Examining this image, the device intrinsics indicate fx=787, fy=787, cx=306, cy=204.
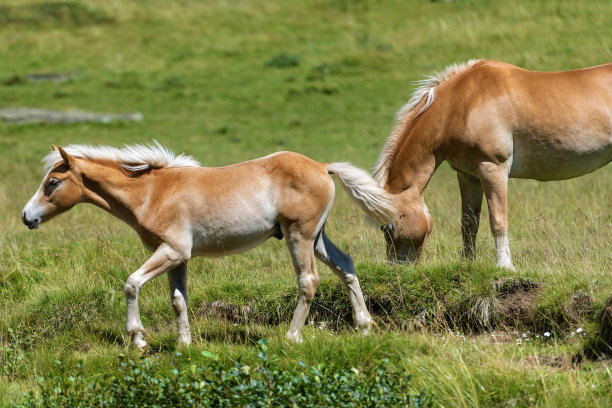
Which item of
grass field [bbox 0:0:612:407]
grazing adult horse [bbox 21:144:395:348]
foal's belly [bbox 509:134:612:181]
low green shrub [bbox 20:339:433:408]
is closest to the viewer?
low green shrub [bbox 20:339:433:408]

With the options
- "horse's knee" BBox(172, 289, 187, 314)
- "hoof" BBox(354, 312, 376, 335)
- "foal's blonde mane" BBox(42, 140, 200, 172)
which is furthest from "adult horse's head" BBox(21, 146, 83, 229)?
"hoof" BBox(354, 312, 376, 335)

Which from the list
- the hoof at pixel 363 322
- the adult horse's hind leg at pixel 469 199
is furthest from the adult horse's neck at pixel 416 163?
the hoof at pixel 363 322

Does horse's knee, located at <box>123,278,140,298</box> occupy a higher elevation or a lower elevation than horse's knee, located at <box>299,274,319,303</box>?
higher

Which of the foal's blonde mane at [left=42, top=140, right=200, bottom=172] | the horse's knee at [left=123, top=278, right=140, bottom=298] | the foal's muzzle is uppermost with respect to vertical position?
the foal's blonde mane at [left=42, top=140, right=200, bottom=172]

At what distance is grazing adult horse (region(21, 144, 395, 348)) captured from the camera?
6.50m

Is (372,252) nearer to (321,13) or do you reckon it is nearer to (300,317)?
(300,317)

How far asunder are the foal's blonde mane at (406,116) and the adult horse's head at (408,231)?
46 centimetres

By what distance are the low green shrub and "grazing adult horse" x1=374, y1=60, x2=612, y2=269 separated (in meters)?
2.72

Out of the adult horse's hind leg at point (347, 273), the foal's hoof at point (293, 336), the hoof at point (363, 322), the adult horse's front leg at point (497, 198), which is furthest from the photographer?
the adult horse's front leg at point (497, 198)

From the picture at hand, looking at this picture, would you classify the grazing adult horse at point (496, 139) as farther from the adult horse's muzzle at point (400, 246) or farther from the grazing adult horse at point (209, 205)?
the grazing adult horse at point (209, 205)

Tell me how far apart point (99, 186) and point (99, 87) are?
17652mm

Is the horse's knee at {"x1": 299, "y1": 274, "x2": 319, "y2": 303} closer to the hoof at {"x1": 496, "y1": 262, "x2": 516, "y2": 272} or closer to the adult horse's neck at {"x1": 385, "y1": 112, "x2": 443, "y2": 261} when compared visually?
the adult horse's neck at {"x1": 385, "y1": 112, "x2": 443, "y2": 261}

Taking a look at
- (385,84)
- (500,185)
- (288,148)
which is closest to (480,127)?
(500,185)

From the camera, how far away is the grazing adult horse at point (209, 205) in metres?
6.50
